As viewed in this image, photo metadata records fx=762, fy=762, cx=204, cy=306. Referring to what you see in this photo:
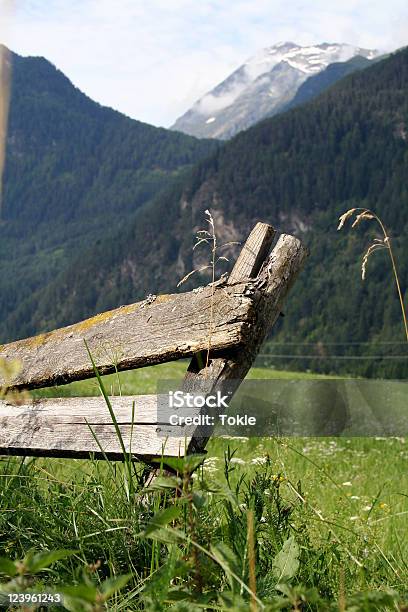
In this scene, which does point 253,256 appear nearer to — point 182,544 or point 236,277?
point 236,277

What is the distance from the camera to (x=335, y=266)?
18225 cm

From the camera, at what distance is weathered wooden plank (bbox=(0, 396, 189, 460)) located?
2.86 metres

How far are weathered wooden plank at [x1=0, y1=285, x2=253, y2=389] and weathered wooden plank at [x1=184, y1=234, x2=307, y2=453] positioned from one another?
6 cm

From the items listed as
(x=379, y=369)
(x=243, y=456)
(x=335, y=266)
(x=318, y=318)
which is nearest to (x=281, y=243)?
(x=243, y=456)

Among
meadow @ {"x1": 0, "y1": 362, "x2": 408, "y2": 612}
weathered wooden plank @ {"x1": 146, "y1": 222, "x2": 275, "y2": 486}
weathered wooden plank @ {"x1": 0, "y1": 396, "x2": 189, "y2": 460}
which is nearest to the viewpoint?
meadow @ {"x1": 0, "y1": 362, "x2": 408, "y2": 612}

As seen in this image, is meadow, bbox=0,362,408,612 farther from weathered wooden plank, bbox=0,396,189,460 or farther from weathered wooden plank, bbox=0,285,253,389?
weathered wooden plank, bbox=0,285,253,389

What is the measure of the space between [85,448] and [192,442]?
0.61 meters

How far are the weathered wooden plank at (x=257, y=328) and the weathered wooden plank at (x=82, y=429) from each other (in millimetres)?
189

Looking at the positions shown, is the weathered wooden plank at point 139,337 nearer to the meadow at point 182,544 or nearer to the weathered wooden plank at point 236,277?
the weathered wooden plank at point 236,277

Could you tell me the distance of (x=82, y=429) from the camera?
3158 millimetres

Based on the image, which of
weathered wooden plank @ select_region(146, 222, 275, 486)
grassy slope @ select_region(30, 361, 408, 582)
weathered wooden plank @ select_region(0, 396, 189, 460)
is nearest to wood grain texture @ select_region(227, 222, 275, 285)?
weathered wooden plank @ select_region(146, 222, 275, 486)

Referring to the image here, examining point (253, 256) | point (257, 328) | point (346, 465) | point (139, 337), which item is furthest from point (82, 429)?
point (346, 465)

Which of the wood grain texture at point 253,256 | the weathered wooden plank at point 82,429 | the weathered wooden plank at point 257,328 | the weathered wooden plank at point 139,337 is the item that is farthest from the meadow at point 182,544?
the wood grain texture at point 253,256

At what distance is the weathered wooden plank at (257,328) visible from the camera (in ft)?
8.98
